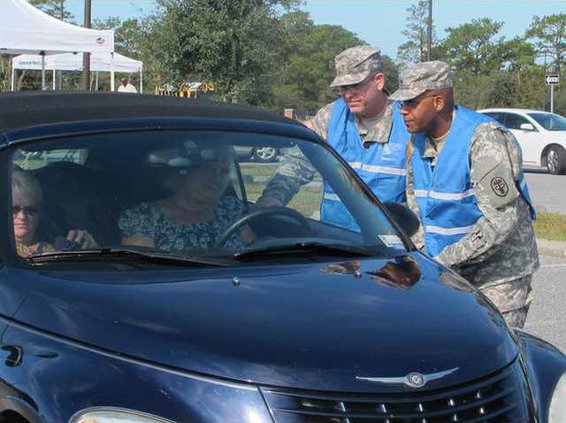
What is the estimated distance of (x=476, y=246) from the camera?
4406mm

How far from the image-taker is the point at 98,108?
402 centimetres

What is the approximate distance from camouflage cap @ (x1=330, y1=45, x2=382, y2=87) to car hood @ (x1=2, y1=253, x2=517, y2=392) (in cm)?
214

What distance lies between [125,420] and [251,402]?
334 mm

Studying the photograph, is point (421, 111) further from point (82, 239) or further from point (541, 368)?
point (82, 239)

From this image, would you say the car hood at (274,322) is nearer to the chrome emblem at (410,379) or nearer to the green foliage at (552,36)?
the chrome emblem at (410,379)

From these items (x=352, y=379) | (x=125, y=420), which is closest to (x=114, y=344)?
(x=125, y=420)

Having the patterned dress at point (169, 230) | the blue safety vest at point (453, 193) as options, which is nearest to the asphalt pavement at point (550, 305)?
the blue safety vest at point (453, 193)

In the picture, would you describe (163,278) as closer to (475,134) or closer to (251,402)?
(251,402)

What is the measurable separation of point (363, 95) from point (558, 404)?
255 cm

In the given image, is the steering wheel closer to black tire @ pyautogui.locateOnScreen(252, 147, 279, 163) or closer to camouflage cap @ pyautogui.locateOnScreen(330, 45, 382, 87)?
black tire @ pyautogui.locateOnScreen(252, 147, 279, 163)

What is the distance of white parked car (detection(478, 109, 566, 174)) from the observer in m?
24.1

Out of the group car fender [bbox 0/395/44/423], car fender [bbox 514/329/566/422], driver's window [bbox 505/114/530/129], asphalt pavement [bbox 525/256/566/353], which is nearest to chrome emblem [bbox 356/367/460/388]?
car fender [bbox 514/329/566/422]

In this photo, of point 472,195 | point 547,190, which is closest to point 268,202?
point 472,195

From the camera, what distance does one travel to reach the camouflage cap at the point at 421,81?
15.0ft
